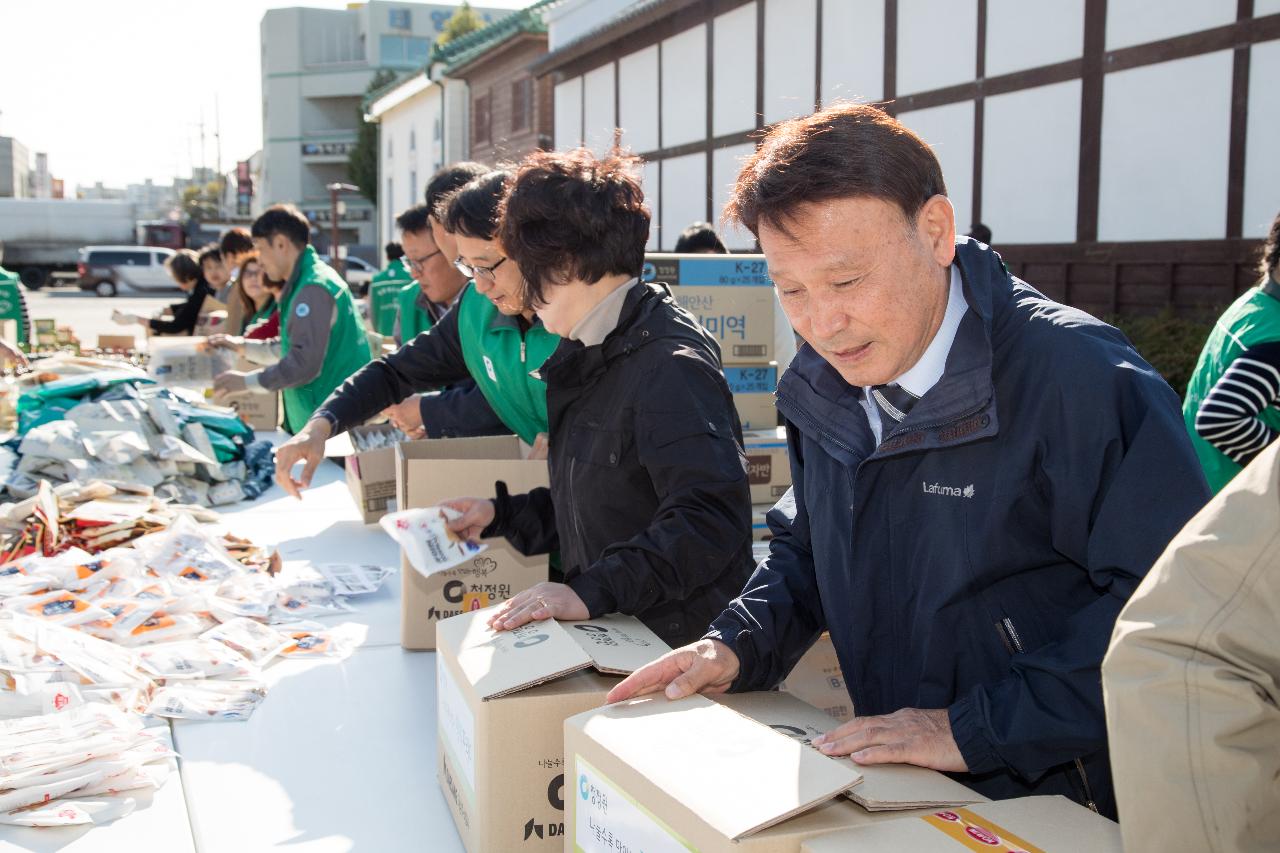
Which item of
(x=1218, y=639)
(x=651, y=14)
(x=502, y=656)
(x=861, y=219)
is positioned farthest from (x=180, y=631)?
(x=651, y=14)

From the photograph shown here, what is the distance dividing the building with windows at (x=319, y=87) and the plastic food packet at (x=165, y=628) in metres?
45.0

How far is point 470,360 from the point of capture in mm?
3090

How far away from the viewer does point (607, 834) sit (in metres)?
1.23

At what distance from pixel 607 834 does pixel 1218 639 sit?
2.30 ft

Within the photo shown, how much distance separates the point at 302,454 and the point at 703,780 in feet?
6.69

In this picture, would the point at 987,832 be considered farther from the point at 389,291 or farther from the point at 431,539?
the point at 389,291

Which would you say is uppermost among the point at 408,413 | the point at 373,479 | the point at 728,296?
the point at 728,296

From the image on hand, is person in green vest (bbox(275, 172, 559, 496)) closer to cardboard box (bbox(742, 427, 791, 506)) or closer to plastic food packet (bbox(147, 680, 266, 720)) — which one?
plastic food packet (bbox(147, 680, 266, 720))

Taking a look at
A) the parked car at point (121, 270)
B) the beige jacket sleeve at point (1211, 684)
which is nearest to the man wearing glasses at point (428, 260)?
the beige jacket sleeve at point (1211, 684)

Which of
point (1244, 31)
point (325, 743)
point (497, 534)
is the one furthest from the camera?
point (1244, 31)

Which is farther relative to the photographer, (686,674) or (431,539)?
(431,539)

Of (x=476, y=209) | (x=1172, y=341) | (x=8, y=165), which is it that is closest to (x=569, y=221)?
(x=476, y=209)

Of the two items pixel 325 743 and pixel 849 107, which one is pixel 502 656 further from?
pixel 849 107

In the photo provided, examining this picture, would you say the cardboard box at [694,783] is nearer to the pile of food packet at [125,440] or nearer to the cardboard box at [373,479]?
the cardboard box at [373,479]
